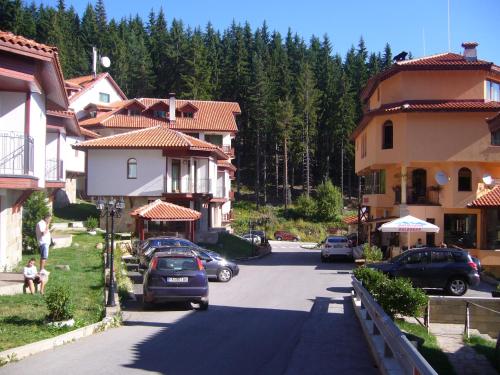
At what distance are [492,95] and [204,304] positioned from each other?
81.3ft

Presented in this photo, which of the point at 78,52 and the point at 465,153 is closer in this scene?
the point at 465,153

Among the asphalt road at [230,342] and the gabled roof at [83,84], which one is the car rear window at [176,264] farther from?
the gabled roof at [83,84]

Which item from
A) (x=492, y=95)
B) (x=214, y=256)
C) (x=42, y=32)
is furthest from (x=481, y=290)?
(x=42, y=32)

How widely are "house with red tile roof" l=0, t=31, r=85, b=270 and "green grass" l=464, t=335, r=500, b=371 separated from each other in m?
11.7

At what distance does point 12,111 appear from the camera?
54.6 ft

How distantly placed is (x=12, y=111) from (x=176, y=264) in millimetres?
6192

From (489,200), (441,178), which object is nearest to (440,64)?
(441,178)

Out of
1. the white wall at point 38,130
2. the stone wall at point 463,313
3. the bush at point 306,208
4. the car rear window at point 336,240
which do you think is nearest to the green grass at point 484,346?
the stone wall at point 463,313

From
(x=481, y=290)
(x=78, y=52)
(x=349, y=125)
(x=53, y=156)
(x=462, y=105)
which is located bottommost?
(x=481, y=290)

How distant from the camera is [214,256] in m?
25.5

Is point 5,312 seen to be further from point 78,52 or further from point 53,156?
point 78,52

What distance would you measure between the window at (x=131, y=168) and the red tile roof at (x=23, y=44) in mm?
26354

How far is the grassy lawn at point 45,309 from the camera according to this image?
1095 cm

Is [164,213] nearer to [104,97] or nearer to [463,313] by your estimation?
[463,313]
